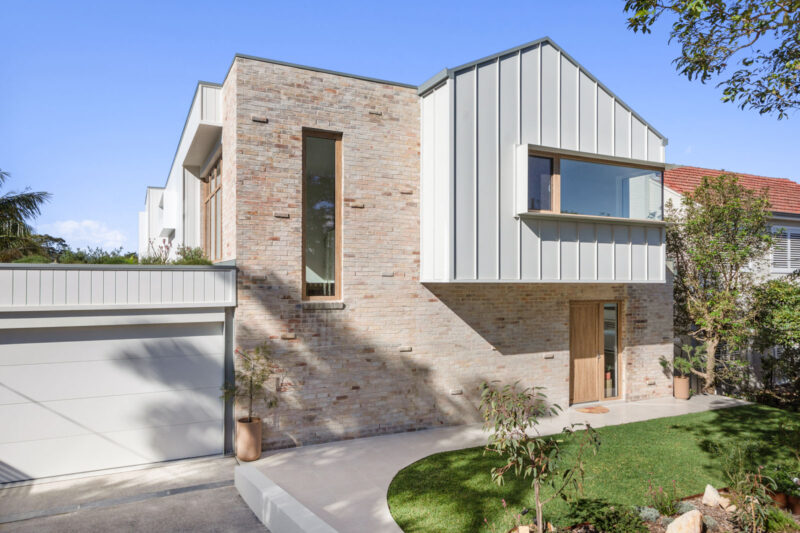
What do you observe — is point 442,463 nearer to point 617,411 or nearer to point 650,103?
point 617,411

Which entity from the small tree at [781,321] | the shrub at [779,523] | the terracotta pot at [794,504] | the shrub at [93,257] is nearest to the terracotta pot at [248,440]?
the shrub at [93,257]

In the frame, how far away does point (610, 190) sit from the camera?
29.8 ft

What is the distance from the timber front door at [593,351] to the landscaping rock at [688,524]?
231 inches

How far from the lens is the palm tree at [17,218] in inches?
502

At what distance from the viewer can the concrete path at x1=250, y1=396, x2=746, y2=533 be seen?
5426 millimetres

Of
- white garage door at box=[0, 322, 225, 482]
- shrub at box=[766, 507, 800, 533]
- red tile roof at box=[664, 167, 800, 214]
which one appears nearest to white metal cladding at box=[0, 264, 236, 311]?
white garage door at box=[0, 322, 225, 482]

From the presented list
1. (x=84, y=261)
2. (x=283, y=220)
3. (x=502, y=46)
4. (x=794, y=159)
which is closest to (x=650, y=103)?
(x=794, y=159)

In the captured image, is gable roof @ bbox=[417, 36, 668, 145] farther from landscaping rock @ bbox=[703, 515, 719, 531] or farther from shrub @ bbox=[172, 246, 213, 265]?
landscaping rock @ bbox=[703, 515, 719, 531]

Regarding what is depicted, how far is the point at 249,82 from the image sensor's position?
7.47 metres

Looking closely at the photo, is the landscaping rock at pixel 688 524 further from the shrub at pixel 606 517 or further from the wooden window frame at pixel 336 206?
the wooden window frame at pixel 336 206

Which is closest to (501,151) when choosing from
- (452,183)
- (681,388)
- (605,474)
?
(452,183)

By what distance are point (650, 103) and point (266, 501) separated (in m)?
9.73

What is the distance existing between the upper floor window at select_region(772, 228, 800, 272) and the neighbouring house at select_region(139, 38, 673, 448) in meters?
6.47

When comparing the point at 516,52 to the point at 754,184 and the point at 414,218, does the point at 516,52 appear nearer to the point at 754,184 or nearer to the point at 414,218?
the point at 414,218
